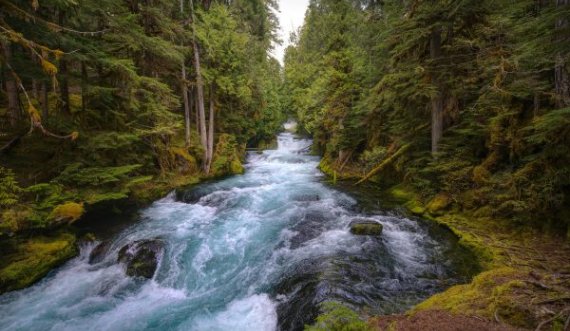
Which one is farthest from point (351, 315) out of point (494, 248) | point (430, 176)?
point (430, 176)

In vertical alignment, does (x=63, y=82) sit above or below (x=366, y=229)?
above

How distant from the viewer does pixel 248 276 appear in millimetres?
7270

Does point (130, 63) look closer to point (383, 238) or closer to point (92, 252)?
point (92, 252)

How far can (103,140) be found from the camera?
32.1 feet

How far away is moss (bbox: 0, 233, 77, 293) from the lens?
6.75 metres

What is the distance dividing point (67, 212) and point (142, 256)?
3.22m

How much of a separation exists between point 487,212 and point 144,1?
17.5 meters

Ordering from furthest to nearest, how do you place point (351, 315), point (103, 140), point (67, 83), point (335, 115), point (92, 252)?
point (335, 115), point (67, 83), point (103, 140), point (92, 252), point (351, 315)

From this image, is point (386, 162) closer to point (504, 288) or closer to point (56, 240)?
point (504, 288)

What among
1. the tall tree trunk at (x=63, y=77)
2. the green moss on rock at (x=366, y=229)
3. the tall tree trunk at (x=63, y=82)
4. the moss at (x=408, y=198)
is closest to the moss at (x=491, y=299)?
the green moss on rock at (x=366, y=229)

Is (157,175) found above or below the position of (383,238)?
above

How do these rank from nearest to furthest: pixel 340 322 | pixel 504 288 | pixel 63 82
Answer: pixel 340 322, pixel 504 288, pixel 63 82

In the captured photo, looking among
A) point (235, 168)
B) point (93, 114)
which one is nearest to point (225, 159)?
point (235, 168)

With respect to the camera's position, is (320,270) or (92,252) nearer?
(320,270)
